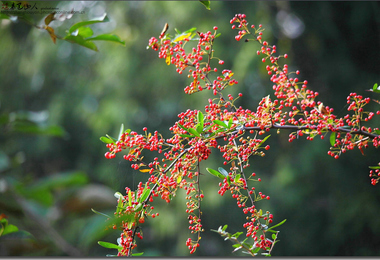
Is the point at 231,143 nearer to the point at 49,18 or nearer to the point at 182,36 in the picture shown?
the point at 182,36

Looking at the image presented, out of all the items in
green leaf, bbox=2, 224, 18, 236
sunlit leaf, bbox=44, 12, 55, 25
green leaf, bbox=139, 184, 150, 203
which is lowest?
green leaf, bbox=2, 224, 18, 236

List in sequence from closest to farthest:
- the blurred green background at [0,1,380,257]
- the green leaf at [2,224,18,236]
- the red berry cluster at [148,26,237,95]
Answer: the green leaf at [2,224,18,236] → the red berry cluster at [148,26,237,95] → the blurred green background at [0,1,380,257]

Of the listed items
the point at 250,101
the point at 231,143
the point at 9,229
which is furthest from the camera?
the point at 250,101

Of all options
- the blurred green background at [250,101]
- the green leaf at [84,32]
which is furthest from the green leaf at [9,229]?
the blurred green background at [250,101]

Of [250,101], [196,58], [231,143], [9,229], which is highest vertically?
[250,101]

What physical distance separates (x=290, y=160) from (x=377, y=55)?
110cm

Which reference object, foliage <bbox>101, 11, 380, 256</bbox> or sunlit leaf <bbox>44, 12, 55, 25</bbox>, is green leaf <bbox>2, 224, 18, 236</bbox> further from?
sunlit leaf <bbox>44, 12, 55, 25</bbox>

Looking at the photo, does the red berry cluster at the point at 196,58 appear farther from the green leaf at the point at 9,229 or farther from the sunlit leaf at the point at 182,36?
the green leaf at the point at 9,229

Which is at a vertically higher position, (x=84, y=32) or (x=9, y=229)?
(x=84, y=32)

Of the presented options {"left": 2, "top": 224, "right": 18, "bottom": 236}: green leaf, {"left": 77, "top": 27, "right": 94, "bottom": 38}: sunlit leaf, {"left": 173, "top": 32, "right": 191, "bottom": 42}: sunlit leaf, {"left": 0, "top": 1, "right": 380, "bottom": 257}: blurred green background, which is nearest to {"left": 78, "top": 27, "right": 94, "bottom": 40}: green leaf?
{"left": 77, "top": 27, "right": 94, "bottom": 38}: sunlit leaf

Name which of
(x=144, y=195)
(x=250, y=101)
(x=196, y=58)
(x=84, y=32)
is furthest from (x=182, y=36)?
(x=250, y=101)

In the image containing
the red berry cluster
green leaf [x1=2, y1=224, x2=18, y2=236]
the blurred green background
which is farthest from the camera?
the blurred green background

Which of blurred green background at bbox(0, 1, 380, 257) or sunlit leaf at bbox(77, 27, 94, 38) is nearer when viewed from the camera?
sunlit leaf at bbox(77, 27, 94, 38)

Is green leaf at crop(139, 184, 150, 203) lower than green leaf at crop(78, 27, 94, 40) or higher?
lower
